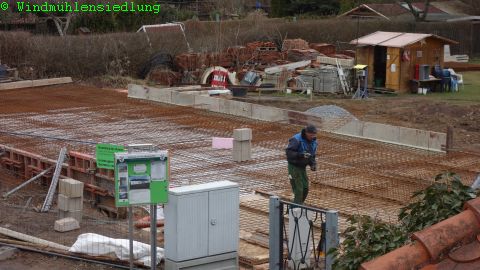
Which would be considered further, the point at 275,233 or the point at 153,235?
the point at 153,235

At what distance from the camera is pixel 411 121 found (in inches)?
887

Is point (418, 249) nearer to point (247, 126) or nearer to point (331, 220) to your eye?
point (331, 220)

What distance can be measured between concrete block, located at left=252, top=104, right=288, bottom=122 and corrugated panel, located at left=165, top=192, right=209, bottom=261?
12648mm

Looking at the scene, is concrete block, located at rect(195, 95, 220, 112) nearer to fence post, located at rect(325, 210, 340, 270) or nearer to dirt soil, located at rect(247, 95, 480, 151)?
dirt soil, located at rect(247, 95, 480, 151)

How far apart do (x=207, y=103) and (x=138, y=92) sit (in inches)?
139

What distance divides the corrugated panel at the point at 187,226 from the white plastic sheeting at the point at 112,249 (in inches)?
28.5

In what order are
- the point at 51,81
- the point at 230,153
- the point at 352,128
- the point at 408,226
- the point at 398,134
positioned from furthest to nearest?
the point at 51,81 < the point at 352,128 < the point at 398,134 < the point at 230,153 < the point at 408,226

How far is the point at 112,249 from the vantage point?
9172 mm

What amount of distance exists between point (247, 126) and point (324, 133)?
2.27 m

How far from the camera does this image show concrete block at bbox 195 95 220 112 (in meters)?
23.3

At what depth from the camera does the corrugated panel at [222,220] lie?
27.7 ft

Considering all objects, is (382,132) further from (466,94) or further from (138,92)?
(466,94)

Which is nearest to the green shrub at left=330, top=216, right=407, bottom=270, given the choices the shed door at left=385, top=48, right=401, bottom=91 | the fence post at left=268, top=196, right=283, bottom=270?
the fence post at left=268, top=196, right=283, bottom=270

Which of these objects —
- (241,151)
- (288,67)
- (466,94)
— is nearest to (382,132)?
(241,151)
